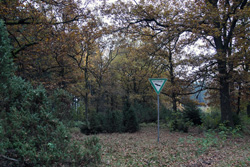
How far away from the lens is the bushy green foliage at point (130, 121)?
1371 cm

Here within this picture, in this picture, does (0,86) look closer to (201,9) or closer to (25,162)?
(25,162)

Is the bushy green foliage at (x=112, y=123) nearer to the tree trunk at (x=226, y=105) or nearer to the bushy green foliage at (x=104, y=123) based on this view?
the bushy green foliage at (x=104, y=123)

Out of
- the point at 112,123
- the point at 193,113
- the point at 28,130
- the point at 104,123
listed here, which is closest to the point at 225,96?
the point at 193,113

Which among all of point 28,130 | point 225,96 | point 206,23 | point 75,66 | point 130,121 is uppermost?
point 206,23

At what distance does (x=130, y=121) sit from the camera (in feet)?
45.3

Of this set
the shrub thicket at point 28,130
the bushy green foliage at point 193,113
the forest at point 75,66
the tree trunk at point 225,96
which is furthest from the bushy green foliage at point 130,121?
the shrub thicket at point 28,130

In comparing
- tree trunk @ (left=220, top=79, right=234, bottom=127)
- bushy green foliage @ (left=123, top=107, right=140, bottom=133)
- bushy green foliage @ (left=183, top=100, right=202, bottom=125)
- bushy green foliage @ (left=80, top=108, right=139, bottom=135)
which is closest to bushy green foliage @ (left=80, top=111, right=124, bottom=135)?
bushy green foliage @ (left=80, top=108, right=139, bottom=135)

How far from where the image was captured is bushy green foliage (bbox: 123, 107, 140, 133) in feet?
45.0

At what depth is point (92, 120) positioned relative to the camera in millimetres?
13477

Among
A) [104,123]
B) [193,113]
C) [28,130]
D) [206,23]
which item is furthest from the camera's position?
[193,113]

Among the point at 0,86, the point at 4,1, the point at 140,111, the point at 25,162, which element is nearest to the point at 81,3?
the point at 4,1

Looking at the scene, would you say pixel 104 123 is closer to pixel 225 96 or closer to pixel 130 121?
pixel 130 121

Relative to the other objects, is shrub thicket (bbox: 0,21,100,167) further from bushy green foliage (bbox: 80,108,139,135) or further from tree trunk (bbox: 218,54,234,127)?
tree trunk (bbox: 218,54,234,127)

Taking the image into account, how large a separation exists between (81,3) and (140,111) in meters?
11.8
